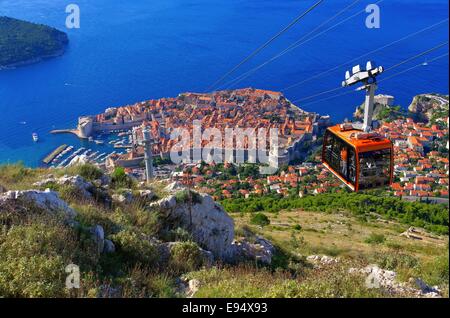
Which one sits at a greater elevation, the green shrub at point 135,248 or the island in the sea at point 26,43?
the island in the sea at point 26,43

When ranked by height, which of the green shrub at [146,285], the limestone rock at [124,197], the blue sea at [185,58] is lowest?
the green shrub at [146,285]

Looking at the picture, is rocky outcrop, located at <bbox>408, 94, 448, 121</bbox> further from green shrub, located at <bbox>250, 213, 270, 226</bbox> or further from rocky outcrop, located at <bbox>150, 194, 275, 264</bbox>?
rocky outcrop, located at <bbox>150, 194, 275, 264</bbox>

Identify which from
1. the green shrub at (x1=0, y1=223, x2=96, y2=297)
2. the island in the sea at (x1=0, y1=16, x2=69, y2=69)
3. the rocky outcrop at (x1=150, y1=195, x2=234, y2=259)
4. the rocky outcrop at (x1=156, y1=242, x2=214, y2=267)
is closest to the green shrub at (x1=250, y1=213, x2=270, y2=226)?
the rocky outcrop at (x1=150, y1=195, x2=234, y2=259)

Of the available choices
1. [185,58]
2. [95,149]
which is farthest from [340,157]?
Result: [185,58]

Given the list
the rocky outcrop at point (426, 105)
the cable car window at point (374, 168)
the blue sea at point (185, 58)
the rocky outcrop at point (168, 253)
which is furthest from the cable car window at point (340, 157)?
the rocky outcrop at point (426, 105)

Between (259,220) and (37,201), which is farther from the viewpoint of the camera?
(259,220)

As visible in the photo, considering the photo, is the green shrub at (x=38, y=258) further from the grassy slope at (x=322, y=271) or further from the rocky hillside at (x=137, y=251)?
the grassy slope at (x=322, y=271)

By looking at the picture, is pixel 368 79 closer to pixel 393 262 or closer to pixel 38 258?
pixel 393 262
